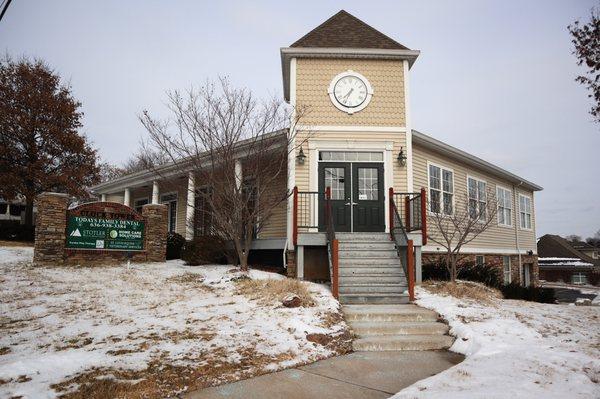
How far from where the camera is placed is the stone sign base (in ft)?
36.7

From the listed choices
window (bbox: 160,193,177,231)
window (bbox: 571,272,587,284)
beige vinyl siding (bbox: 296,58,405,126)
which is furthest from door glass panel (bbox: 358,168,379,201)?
window (bbox: 571,272,587,284)

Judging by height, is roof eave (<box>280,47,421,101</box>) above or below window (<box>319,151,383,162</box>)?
above

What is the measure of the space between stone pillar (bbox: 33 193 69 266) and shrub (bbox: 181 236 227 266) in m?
3.42

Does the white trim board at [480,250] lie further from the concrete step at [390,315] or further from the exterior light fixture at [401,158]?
the concrete step at [390,315]

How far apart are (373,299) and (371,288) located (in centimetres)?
36

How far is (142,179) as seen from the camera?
18391mm

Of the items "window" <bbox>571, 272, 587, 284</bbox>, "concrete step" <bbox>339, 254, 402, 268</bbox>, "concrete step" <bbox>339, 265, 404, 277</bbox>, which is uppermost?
"concrete step" <bbox>339, 254, 402, 268</bbox>

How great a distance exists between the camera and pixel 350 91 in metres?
11.5

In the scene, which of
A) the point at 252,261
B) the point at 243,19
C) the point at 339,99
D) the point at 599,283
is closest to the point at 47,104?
the point at 243,19

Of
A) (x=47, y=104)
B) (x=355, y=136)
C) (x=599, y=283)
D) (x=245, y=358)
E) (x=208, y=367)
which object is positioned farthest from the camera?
(x=599, y=283)

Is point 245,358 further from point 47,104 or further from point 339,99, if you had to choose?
point 47,104

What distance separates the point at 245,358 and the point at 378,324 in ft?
A: 8.13

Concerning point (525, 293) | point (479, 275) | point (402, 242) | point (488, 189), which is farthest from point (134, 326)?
point (488, 189)

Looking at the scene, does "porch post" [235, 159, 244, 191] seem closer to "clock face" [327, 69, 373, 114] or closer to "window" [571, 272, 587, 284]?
"clock face" [327, 69, 373, 114]
